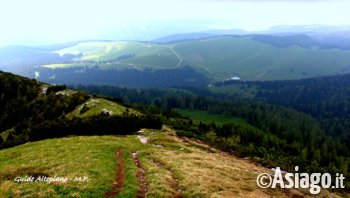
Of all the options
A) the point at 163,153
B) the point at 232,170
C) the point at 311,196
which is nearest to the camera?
the point at 311,196

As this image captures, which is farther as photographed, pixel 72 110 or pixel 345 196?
pixel 72 110

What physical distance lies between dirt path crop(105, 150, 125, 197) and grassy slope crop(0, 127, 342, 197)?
0.67 m

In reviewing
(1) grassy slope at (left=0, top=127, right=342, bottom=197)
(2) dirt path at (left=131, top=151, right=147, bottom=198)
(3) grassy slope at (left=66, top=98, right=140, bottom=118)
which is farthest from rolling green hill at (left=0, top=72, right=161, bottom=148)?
(2) dirt path at (left=131, top=151, right=147, bottom=198)

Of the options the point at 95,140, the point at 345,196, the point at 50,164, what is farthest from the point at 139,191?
the point at 345,196

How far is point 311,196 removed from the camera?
52938 millimetres

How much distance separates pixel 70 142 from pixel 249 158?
43729 mm

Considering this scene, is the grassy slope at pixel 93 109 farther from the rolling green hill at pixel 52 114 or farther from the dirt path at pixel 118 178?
the dirt path at pixel 118 178

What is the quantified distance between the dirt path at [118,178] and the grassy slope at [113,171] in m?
0.67

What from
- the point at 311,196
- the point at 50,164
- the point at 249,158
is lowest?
the point at 249,158

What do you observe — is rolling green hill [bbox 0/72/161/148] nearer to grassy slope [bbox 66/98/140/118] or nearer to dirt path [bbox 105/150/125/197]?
grassy slope [bbox 66/98/140/118]

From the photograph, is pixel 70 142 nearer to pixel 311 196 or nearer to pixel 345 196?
pixel 311 196

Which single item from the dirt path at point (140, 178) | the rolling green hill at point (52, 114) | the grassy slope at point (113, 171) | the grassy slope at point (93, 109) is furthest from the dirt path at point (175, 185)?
the grassy slope at point (93, 109)

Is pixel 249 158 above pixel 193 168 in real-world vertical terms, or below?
below

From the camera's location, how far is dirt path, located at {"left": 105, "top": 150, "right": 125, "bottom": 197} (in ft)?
141
